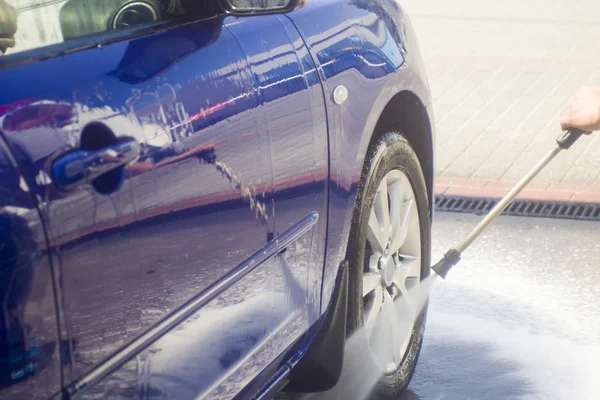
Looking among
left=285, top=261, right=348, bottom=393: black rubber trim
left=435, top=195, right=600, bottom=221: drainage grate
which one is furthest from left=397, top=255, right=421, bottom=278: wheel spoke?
left=435, top=195, right=600, bottom=221: drainage grate

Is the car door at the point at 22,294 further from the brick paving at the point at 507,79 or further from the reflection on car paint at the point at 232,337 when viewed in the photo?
the brick paving at the point at 507,79

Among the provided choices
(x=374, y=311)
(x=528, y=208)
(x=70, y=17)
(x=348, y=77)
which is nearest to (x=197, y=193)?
(x=70, y=17)

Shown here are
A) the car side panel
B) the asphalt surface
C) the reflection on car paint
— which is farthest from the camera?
the asphalt surface

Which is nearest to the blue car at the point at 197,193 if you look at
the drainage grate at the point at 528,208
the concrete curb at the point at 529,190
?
the drainage grate at the point at 528,208

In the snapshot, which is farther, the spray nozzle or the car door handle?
the spray nozzle

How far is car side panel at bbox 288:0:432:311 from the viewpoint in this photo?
8.91 feet

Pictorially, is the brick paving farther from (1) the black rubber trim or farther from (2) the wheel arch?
(1) the black rubber trim

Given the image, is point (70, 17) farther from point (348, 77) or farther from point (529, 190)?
point (529, 190)

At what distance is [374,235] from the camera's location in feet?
10.3

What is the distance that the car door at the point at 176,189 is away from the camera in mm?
1707

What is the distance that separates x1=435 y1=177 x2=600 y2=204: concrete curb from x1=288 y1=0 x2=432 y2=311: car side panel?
259 centimetres

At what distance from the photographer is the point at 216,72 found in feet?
7.24

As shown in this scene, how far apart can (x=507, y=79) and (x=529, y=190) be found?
117 inches

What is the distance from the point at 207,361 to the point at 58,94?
2.40 ft
